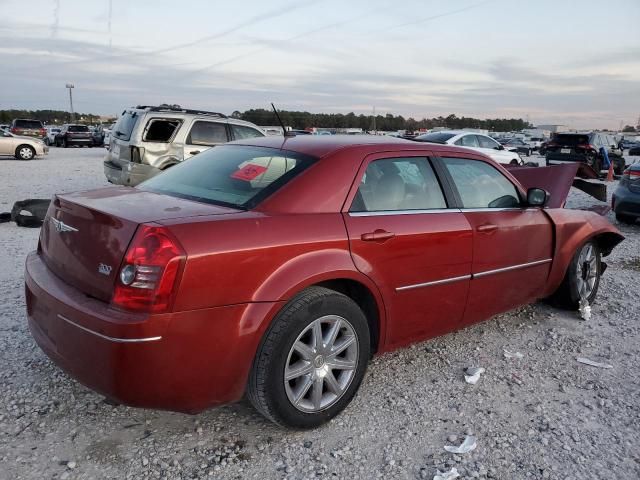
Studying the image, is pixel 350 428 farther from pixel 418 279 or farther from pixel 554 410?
pixel 554 410

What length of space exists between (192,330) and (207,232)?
452 mm

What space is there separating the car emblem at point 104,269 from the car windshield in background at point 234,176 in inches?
27.4

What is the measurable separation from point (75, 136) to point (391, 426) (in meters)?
36.8

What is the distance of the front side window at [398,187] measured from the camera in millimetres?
3200

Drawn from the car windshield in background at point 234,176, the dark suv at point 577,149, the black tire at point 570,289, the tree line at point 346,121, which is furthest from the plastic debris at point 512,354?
the tree line at point 346,121

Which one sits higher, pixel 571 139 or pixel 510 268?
pixel 571 139

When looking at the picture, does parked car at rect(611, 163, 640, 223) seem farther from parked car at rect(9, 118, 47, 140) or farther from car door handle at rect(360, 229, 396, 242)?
parked car at rect(9, 118, 47, 140)

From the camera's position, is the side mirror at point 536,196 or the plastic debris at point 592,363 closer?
the plastic debris at point 592,363

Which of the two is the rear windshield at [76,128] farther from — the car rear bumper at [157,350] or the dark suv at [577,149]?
the car rear bumper at [157,350]

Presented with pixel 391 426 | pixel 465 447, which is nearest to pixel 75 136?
pixel 391 426

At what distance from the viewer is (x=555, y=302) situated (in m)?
4.91

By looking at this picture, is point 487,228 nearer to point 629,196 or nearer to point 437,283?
point 437,283

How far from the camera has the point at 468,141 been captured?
1597 centimetres

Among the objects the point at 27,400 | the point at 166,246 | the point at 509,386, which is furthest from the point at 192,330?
the point at 509,386
